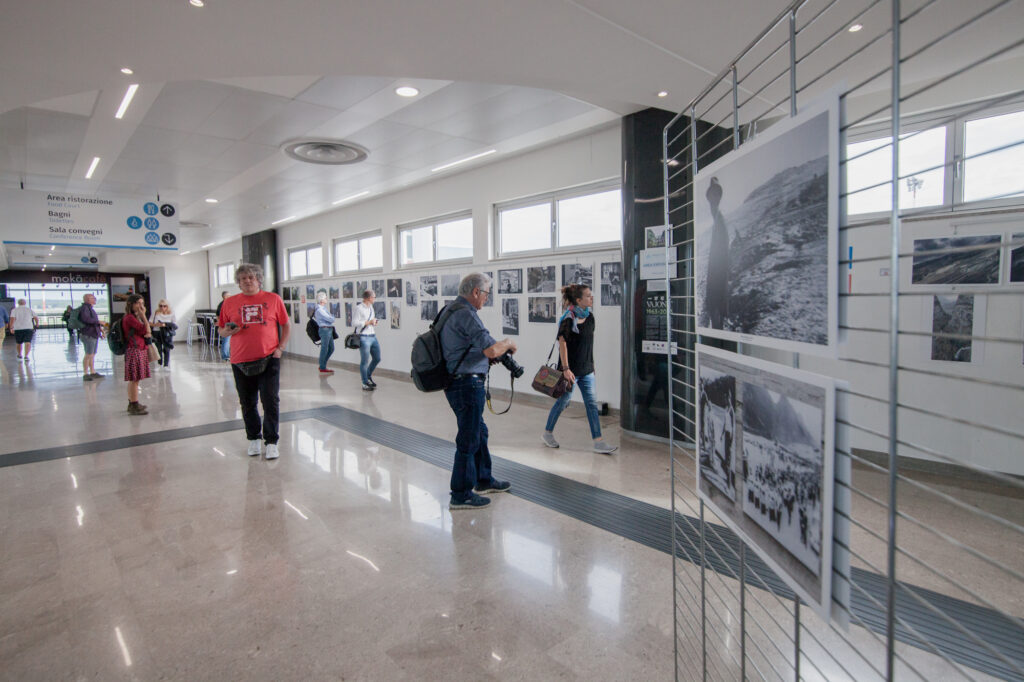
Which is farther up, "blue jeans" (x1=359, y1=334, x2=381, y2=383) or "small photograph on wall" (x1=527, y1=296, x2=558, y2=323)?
"small photograph on wall" (x1=527, y1=296, x2=558, y2=323)

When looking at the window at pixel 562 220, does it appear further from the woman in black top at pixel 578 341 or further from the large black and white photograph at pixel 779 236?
the large black and white photograph at pixel 779 236

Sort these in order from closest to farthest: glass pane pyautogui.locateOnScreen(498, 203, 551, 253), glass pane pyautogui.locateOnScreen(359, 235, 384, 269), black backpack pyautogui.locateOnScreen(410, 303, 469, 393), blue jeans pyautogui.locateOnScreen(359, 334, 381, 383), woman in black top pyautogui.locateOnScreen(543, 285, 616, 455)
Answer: black backpack pyautogui.locateOnScreen(410, 303, 469, 393) < woman in black top pyautogui.locateOnScreen(543, 285, 616, 455) < glass pane pyautogui.locateOnScreen(498, 203, 551, 253) < blue jeans pyautogui.locateOnScreen(359, 334, 381, 383) < glass pane pyautogui.locateOnScreen(359, 235, 384, 269)

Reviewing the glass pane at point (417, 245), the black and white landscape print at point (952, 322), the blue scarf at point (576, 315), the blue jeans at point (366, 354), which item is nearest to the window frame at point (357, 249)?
the glass pane at point (417, 245)

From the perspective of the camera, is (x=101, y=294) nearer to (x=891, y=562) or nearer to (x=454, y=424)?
(x=454, y=424)

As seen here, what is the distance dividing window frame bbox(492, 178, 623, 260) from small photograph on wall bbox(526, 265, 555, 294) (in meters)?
0.22

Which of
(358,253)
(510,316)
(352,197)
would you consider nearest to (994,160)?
(510,316)

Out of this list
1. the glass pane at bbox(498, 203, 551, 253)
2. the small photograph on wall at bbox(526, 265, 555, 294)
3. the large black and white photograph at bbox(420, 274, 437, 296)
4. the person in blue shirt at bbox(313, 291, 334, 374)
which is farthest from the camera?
the person in blue shirt at bbox(313, 291, 334, 374)

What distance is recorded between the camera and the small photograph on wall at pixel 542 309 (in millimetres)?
6504

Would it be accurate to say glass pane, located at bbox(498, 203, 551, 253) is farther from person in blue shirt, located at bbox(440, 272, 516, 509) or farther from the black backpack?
the black backpack

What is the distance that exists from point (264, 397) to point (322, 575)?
2.22 meters

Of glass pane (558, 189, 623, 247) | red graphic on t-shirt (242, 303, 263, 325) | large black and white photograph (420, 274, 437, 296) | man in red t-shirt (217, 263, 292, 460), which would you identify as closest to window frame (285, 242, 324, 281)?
large black and white photograph (420, 274, 437, 296)

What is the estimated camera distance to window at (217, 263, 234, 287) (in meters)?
16.6

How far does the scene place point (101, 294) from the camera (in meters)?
25.3

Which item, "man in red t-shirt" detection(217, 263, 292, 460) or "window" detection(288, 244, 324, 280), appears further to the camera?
"window" detection(288, 244, 324, 280)
